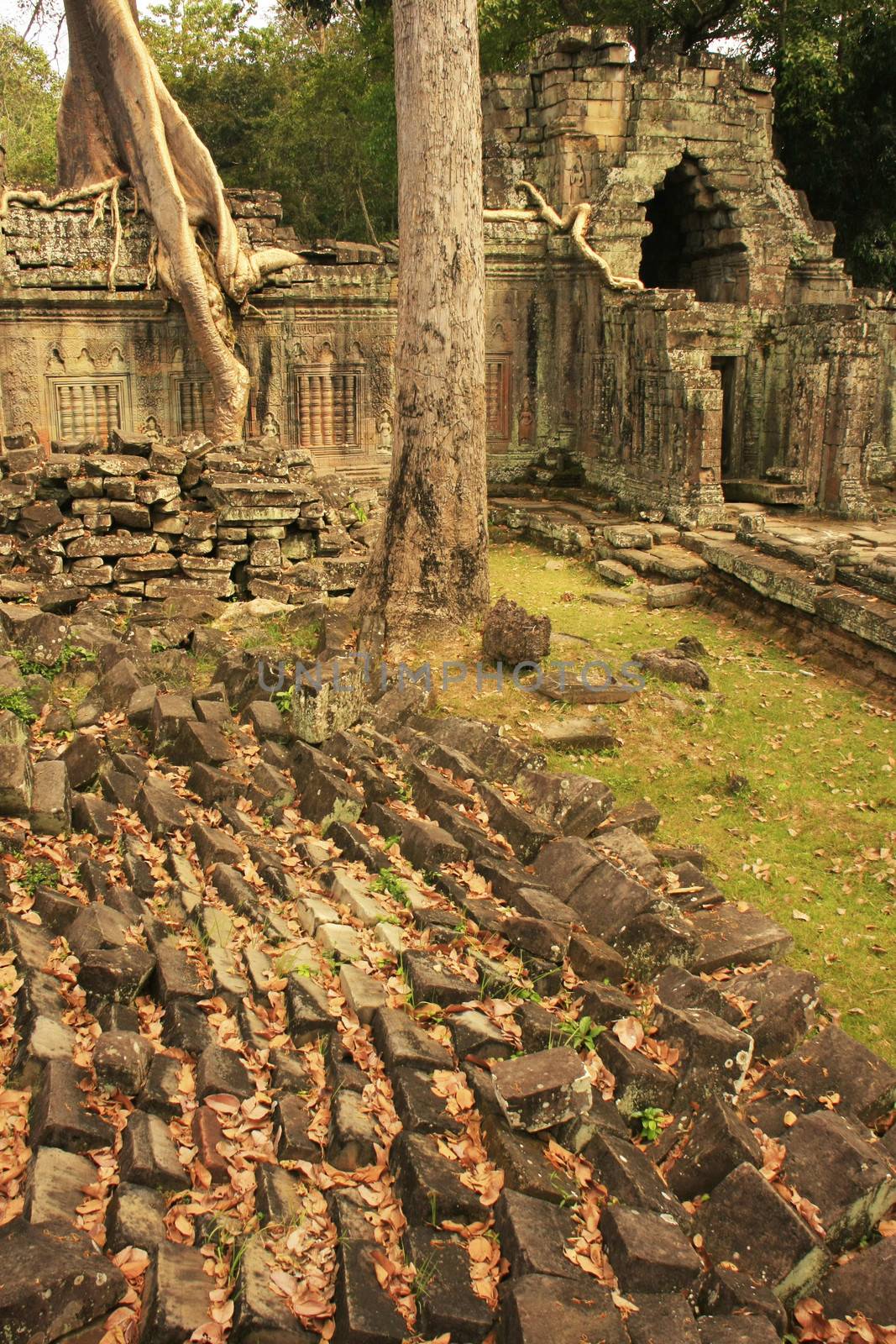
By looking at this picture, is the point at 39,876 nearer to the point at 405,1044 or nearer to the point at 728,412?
the point at 405,1044

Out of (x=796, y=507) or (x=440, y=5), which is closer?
(x=440, y=5)

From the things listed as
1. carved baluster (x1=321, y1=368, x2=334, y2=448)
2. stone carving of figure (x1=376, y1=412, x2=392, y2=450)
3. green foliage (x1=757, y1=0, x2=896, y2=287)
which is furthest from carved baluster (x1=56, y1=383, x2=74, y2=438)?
green foliage (x1=757, y1=0, x2=896, y2=287)

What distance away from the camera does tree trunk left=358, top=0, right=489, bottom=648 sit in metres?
8.33

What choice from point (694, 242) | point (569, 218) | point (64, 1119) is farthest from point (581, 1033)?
point (694, 242)

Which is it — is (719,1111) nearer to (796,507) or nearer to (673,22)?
(796,507)

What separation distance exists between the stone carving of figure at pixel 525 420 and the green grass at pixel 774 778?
6.41 m

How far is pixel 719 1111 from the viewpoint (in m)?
3.78

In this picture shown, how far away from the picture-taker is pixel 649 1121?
157 inches

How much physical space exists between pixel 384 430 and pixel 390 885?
1083cm

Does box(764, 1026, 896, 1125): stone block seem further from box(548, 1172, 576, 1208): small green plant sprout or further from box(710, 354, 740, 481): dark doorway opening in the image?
box(710, 354, 740, 481): dark doorway opening

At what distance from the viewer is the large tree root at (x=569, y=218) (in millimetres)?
14883

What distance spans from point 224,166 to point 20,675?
938 inches

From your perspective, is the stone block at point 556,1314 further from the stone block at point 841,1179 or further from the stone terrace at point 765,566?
the stone terrace at point 765,566

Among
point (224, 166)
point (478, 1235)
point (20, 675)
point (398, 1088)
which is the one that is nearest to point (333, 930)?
point (398, 1088)
